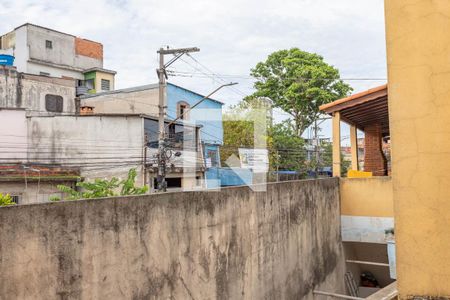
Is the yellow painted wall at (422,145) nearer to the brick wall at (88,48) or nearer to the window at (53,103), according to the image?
the window at (53,103)

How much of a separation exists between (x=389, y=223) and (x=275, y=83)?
16.2m

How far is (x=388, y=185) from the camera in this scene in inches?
338

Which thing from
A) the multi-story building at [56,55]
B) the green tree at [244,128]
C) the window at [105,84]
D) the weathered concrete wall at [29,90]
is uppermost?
the multi-story building at [56,55]

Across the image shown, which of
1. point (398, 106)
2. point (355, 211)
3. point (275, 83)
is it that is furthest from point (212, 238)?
point (275, 83)

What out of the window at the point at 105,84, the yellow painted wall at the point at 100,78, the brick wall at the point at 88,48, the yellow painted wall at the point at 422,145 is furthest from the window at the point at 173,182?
the brick wall at the point at 88,48

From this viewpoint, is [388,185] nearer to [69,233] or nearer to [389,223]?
[389,223]

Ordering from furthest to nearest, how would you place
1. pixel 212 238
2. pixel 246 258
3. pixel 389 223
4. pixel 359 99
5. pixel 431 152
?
pixel 359 99 < pixel 389 223 < pixel 246 258 < pixel 212 238 < pixel 431 152

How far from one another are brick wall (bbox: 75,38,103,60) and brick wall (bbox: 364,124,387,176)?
22.3 m

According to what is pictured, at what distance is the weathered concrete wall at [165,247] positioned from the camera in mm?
2895

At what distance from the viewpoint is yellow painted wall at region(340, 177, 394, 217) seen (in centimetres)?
859

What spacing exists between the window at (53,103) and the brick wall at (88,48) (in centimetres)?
825

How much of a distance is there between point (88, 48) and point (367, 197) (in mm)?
25818

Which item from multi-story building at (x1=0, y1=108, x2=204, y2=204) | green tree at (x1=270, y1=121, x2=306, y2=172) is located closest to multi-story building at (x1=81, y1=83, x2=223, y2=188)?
→ green tree at (x1=270, y1=121, x2=306, y2=172)

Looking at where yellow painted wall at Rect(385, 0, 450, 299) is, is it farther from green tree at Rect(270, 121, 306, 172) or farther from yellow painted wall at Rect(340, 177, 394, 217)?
green tree at Rect(270, 121, 306, 172)
